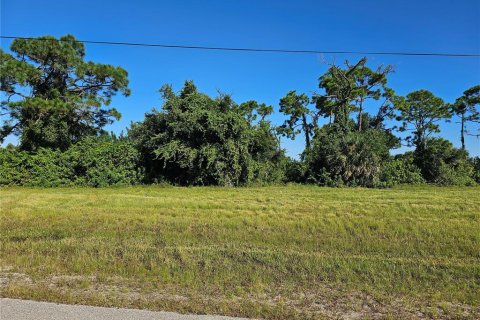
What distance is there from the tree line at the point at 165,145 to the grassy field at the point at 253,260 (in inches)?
403

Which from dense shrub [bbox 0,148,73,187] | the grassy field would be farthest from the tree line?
the grassy field

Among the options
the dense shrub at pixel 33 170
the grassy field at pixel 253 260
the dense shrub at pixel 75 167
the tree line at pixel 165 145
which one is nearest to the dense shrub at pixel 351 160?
the tree line at pixel 165 145

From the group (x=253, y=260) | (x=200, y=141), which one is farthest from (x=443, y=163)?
(x=253, y=260)

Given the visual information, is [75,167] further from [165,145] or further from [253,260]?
[253,260]

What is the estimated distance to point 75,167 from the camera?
71.8 ft

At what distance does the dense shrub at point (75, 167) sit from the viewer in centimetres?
2122

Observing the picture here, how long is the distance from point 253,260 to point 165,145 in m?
15.5

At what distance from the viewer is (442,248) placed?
24.8 feet

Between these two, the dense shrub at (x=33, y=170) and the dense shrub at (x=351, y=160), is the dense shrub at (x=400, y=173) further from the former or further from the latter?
the dense shrub at (x=33, y=170)

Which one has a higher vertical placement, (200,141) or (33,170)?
(200,141)

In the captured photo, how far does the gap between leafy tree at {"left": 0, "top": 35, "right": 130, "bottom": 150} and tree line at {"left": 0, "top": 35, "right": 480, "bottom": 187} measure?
0.07 metres

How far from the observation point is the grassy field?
4.76 meters

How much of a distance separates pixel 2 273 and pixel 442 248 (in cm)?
744

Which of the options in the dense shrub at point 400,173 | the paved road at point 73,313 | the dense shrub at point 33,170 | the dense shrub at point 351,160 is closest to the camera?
the paved road at point 73,313
